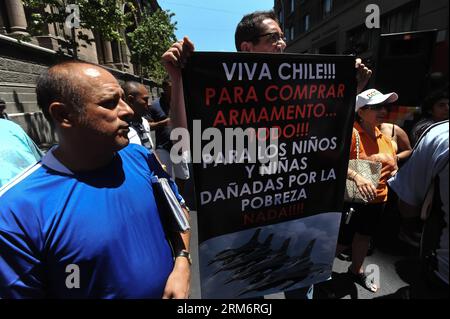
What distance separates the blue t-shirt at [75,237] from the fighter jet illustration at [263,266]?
41 cm

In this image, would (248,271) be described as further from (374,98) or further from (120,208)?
(374,98)

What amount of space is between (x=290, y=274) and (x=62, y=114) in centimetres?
140

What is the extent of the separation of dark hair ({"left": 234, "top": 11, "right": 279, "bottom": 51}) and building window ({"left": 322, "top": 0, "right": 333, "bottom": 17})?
2017 cm

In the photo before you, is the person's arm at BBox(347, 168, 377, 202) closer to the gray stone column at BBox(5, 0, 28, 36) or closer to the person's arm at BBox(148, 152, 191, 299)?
the person's arm at BBox(148, 152, 191, 299)

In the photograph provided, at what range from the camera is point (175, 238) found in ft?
4.51

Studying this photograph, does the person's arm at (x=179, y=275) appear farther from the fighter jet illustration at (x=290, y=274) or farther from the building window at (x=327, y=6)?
the building window at (x=327, y=6)

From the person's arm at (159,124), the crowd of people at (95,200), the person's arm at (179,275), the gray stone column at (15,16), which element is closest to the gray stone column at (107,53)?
the gray stone column at (15,16)

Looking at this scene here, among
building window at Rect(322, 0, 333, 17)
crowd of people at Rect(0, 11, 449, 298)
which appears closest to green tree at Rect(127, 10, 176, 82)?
building window at Rect(322, 0, 333, 17)

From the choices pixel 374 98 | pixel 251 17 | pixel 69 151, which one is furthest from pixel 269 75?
pixel 374 98

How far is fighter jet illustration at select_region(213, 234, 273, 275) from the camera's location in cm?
143

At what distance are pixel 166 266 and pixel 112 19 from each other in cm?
766

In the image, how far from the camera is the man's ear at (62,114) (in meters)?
1.13

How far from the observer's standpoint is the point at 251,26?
5.70 ft

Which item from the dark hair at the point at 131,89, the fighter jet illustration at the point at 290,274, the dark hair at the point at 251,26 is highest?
the dark hair at the point at 251,26
